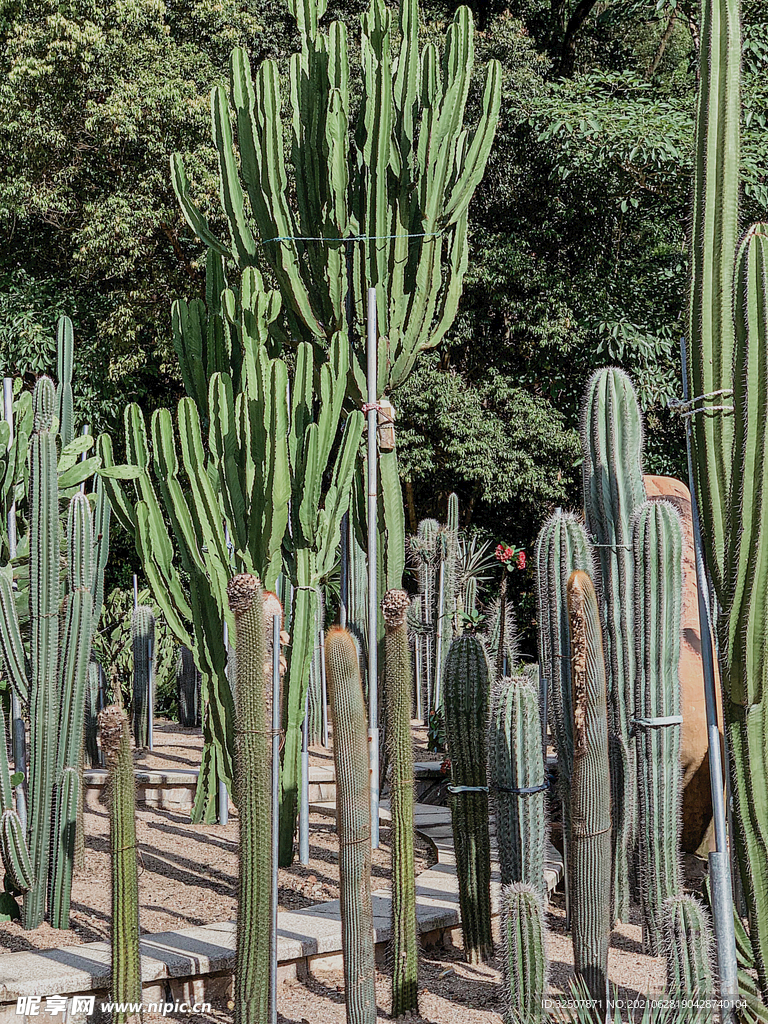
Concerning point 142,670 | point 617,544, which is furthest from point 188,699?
point 617,544

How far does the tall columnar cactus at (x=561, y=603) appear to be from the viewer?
380 cm

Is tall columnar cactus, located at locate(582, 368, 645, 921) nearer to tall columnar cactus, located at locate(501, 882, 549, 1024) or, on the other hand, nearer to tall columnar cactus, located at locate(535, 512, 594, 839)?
tall columnar cactus, located at locate(535, 512, 594, 839)

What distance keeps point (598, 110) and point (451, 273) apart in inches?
238

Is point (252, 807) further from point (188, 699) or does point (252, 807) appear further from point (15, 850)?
point (188, 699)

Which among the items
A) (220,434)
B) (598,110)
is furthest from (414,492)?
(220,434)

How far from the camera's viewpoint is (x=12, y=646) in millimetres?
4035

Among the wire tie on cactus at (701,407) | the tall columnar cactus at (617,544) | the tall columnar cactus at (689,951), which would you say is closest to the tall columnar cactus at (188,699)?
the tall columnar cactus at (617,544)

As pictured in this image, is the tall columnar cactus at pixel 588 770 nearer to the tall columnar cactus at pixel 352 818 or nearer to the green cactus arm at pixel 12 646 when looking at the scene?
the tall columnar cactus at pixel 352 818

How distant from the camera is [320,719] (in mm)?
7402

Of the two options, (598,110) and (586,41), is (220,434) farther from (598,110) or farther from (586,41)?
(586,41)

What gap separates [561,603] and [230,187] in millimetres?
3288

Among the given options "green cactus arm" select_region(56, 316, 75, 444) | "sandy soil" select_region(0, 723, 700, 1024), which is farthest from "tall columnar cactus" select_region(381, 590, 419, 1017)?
"green cactus arm" select_region(56, 316, 75, 444)

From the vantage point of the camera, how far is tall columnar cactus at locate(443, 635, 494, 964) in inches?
145

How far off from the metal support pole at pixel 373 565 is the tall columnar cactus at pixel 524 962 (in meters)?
1.60
